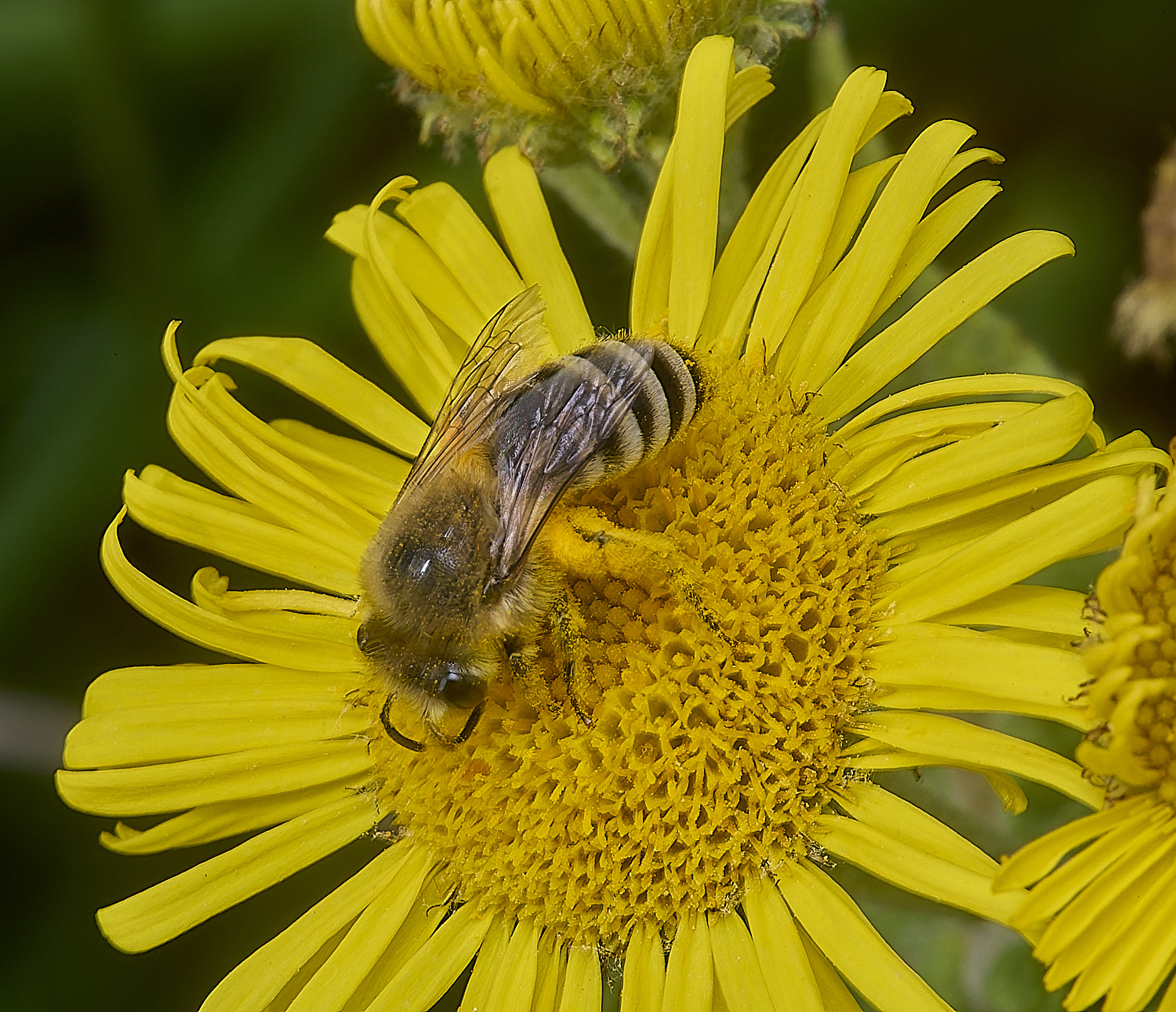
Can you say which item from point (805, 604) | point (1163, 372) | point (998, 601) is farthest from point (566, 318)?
point (1163, 372)

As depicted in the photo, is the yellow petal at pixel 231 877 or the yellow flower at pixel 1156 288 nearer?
the yellow petal at pixel 231 877

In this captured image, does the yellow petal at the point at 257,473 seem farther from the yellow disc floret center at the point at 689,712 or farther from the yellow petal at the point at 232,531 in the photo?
the yellow disc floret center at the point at 689,712

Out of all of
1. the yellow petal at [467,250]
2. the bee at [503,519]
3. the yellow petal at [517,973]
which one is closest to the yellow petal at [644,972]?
the yellow petal at [517,973]

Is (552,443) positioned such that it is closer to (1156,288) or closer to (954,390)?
(954,390)

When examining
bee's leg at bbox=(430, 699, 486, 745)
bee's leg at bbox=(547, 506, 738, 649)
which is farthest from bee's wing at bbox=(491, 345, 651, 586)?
bee's leg at bbox=(430, 699, 486, 745)

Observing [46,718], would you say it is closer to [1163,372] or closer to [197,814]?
[197,814]

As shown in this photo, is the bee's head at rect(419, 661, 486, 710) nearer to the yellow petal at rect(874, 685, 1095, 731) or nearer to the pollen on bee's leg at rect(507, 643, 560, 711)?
the pollen on bee's leg at rect(507, 643, 560, 711)
